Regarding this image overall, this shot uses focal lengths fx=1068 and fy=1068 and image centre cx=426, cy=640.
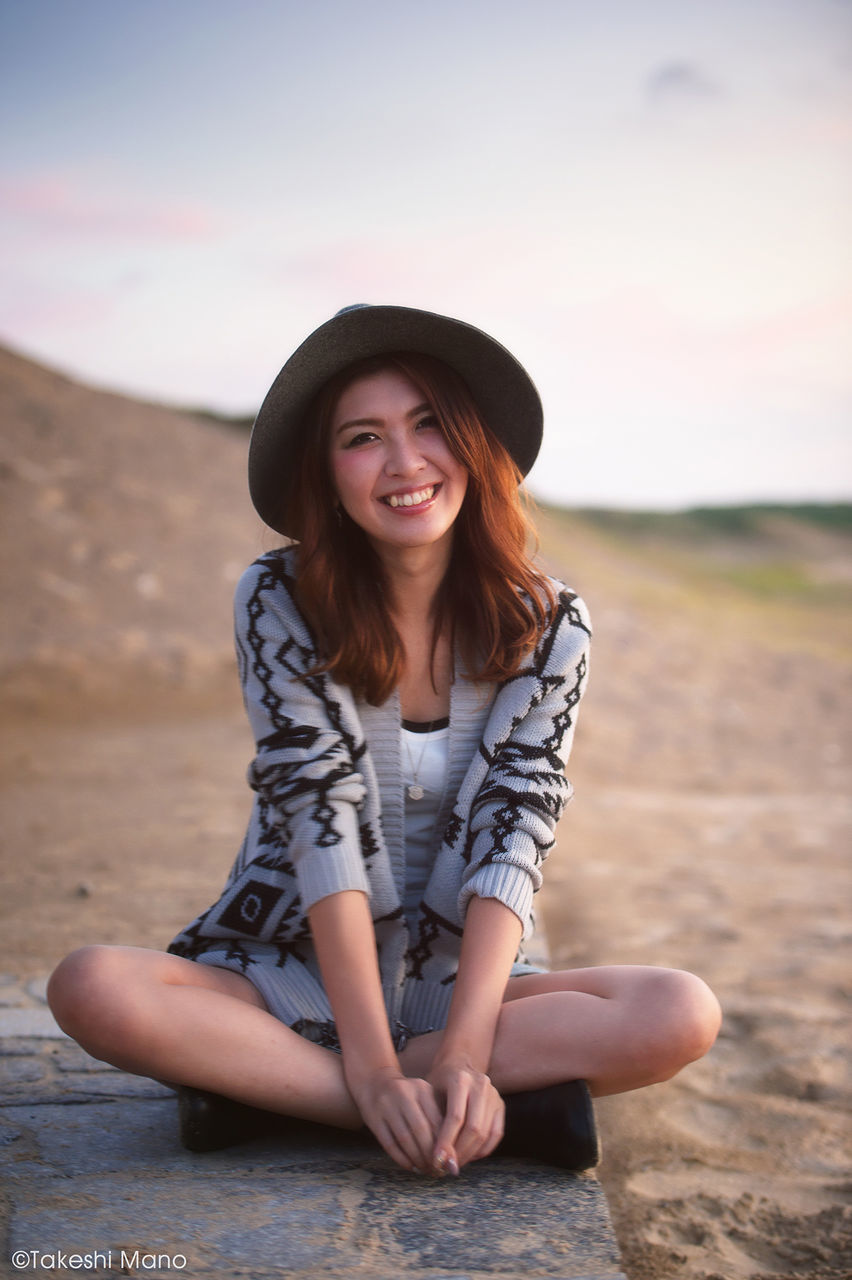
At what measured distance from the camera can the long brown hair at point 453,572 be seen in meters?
2.05

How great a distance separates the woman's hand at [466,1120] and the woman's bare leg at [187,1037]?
0.70 ft

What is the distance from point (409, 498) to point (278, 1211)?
47.7 inches

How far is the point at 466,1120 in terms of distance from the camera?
5.16 ft

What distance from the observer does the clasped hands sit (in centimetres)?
155

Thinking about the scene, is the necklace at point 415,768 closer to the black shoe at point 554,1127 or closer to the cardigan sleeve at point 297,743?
the cardigan sleeve at point 297,743

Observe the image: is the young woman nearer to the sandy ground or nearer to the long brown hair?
the long brown hair

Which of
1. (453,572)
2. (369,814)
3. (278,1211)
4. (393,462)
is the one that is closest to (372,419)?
(393,462)

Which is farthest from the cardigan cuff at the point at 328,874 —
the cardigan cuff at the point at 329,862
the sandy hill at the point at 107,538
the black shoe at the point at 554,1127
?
the sandy hill at the point at 107,538

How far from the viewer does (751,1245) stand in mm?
1872

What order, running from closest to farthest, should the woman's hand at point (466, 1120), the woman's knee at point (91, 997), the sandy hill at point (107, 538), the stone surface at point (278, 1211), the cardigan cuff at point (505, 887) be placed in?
the stone surface at point (278, 1211) < the woman's hand at point (466, 1120) < the woman's knee at point (91, 997) < the cardigan cuff at point (505, 887) < the sandy hill at point (107, 538)

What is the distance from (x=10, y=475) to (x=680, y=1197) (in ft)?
22.7

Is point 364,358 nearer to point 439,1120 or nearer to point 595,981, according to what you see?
point 595,981

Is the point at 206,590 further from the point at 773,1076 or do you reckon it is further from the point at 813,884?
the point at 773,1076

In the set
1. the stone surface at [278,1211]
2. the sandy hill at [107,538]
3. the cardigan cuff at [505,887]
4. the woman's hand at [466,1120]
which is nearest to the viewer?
the stone surface at [278,1211]
